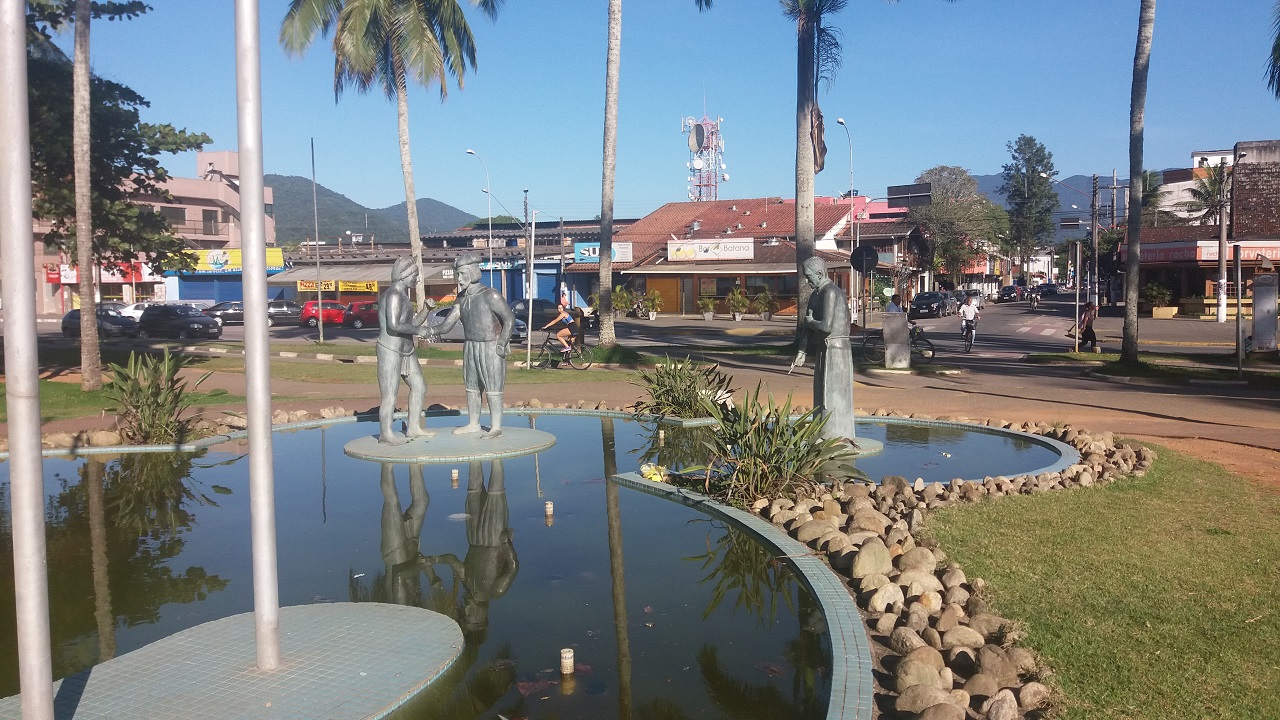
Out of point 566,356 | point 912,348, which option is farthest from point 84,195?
point 912,348

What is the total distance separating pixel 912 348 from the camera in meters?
24.2

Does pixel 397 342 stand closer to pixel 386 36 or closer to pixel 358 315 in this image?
pixel 386 36

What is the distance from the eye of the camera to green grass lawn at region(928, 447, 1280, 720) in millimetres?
4441

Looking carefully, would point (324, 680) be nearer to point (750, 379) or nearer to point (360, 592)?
point (360, 592)

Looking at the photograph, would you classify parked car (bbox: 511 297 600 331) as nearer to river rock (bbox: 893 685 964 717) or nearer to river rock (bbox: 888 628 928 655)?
river rock (bbox: 888 628 928 655)

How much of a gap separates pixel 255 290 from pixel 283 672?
5.97 feet

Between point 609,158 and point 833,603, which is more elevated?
point 609,158

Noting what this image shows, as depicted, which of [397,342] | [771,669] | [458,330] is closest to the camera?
[771,669]

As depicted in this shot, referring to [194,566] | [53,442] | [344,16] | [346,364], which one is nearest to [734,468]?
[194,566]

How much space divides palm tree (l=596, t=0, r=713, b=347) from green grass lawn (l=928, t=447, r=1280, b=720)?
15.5 m

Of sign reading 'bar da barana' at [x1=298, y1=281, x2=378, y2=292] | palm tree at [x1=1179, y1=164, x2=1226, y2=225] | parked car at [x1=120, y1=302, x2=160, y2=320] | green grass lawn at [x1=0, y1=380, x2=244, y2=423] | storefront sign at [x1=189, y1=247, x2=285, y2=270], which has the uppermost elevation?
palm tree at [x1=1179, y1=164, x2=1226, y2=225]

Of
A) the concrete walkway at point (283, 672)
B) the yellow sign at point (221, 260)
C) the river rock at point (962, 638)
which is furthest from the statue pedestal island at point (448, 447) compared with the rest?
the yellow sign at point (221, 260)

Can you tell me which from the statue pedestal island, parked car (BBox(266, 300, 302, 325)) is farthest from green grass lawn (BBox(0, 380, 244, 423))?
parked car (BBox(266, 300, 302, 325))

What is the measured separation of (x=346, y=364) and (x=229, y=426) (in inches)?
434
